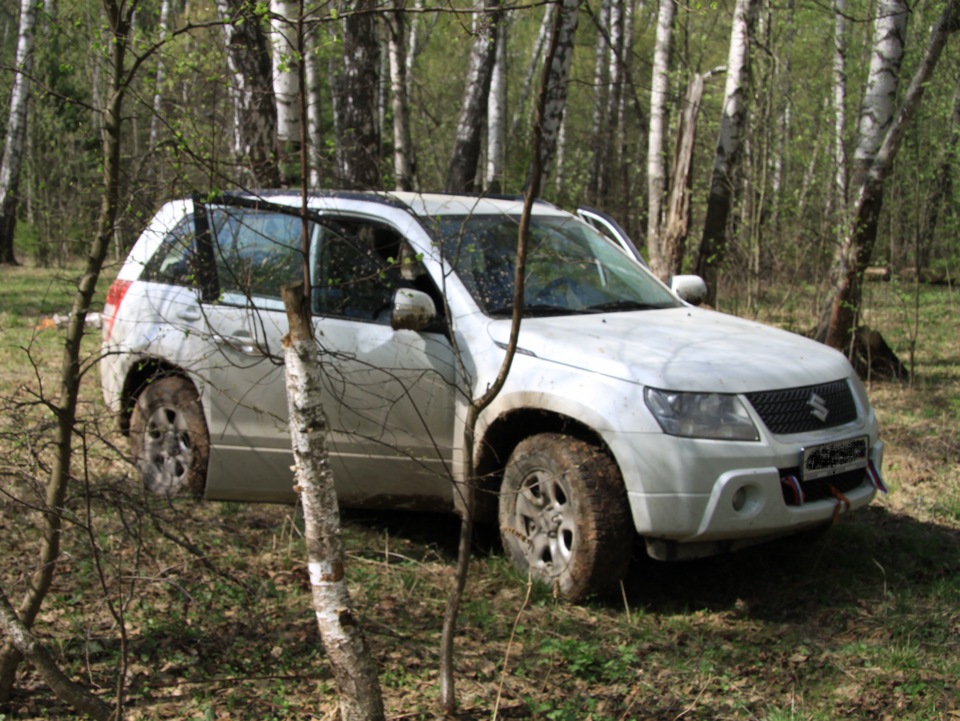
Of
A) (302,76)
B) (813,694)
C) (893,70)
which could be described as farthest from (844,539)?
(893,70)

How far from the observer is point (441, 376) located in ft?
16.6

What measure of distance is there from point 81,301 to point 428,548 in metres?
2.61

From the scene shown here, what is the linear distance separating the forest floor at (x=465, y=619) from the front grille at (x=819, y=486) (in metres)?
0.53

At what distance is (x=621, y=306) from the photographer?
5555 mm

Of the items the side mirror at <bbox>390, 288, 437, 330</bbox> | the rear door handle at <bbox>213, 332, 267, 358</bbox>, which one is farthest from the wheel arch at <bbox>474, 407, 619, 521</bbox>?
the rear door handle at <bbox>213, 332, 267, 358</bbox>

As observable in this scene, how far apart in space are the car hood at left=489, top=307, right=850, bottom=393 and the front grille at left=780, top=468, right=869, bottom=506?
0.44 meters

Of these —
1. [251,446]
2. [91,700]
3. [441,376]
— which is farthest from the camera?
[251,446]

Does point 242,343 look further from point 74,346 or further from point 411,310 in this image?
point 74,346

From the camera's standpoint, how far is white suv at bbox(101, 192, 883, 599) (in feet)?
14.7

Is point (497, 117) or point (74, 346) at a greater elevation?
point (497, 117)

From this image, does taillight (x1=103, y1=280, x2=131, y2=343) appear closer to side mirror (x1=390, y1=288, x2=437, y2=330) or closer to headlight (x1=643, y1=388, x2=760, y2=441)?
side mirror (x1=390, y1=288, x2=437, y2=330)

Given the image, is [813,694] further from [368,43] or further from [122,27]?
[368,43]

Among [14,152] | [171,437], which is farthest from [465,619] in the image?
[14,152]

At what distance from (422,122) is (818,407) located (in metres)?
21.5
